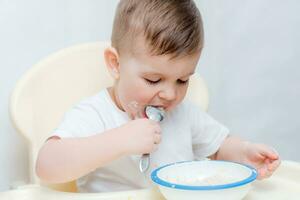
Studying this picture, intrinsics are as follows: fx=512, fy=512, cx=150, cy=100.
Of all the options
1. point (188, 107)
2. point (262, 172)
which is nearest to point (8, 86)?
point (188, 107)

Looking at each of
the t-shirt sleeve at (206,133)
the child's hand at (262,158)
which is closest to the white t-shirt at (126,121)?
the t-shirt sleeve at (206,133)

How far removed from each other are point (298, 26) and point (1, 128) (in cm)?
74

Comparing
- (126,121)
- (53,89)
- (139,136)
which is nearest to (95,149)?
(139,136)

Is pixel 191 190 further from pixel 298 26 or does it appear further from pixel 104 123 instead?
pixel 298 26

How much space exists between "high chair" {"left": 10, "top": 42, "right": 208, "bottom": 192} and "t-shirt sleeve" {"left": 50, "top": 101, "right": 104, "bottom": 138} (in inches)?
3.8

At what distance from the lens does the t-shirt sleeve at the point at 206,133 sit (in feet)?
3.41


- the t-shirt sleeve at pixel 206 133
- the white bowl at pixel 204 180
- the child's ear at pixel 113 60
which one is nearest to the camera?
the white bowl at pixel 204 180

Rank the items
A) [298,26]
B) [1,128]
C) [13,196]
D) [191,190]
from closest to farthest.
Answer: [191,190] → [13,196] → [1,128] → [298,26]

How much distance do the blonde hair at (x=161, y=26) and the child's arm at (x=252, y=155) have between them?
21 cm

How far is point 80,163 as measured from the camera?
31.5 inches

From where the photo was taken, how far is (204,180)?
799 mm

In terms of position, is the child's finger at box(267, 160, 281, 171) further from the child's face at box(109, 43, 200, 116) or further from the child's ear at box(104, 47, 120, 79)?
the child's ear at box(104, 47, 120, 79)

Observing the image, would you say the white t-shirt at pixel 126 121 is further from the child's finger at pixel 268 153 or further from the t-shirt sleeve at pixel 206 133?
the child's finger at pixel 268 153

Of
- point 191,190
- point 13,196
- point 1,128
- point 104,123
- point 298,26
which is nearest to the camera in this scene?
point 191,190
